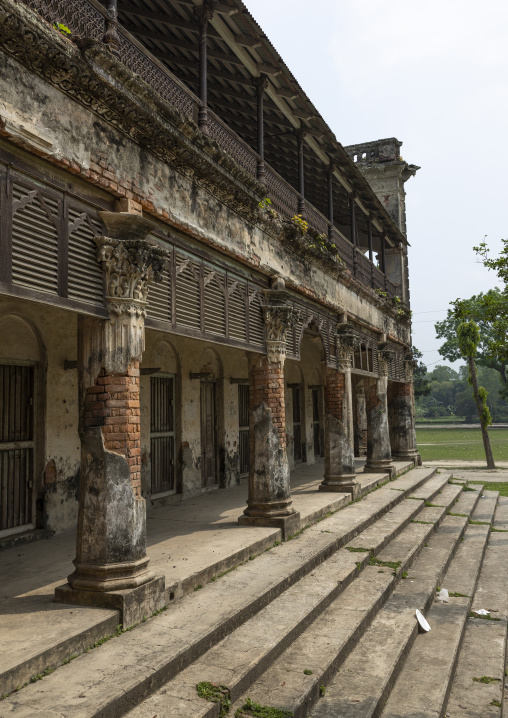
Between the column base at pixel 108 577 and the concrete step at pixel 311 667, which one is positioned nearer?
the concrete step at pixel 311 667

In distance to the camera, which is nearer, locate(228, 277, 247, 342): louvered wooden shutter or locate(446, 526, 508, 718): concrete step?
locate(446, 526, 508, 718): concrete step

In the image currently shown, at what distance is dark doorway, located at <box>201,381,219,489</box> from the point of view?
11.6m

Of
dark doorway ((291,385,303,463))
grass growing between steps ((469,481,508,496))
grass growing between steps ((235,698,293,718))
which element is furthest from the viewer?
dark doorway ((291,385,303,463))

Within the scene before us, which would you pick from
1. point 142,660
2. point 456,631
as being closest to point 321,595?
point 456,631

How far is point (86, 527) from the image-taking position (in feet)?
16.2

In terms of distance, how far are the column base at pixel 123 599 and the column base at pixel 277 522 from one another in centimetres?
325

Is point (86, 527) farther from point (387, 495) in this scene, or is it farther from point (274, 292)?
point (387, 495)

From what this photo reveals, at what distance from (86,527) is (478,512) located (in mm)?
10922

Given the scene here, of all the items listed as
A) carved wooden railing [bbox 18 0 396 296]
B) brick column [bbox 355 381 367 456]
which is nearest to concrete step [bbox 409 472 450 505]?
brick column [bbox 355 381 367 456]

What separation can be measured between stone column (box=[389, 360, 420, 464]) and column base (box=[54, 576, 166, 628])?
15.1 metres

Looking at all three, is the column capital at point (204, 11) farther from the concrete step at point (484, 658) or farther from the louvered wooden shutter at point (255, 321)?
the concrete step at point (484, 658)

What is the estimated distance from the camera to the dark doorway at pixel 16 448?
694 centimetres

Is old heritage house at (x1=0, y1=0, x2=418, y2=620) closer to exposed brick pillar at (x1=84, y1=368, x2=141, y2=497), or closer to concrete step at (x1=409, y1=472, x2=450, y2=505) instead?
exposed brick pillar at (x1=84, y1=368, x2=141, y2=497)

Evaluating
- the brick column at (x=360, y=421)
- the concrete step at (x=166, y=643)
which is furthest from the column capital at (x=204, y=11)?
the brick column at (x=360, y=421)
